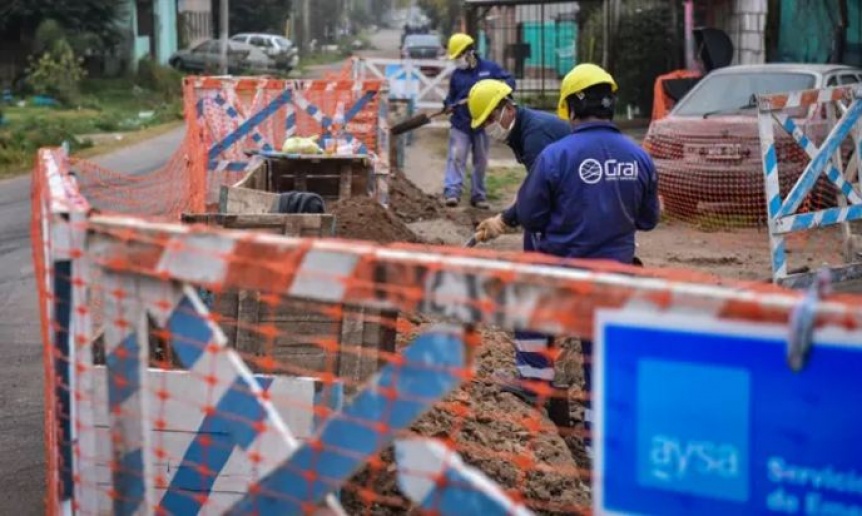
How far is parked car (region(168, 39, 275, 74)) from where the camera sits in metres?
48.5

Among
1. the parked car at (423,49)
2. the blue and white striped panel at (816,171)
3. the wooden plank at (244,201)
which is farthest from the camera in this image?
the parked car at (423,49)

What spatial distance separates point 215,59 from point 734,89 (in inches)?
1443

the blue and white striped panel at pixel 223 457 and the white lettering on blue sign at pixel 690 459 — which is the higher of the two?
the white lettering on blue sign at pixel 690 459

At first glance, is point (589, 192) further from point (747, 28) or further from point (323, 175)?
point (747, 28)

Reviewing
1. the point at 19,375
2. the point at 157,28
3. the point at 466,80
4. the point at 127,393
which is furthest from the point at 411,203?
the point at 157,28

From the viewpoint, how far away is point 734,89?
14.1m

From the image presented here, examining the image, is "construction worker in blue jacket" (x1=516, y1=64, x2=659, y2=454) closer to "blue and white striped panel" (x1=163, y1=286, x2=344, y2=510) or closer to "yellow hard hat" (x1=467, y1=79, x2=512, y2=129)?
"yellow hard hat" (x1=467, y1=79, x2=512, y2=129)

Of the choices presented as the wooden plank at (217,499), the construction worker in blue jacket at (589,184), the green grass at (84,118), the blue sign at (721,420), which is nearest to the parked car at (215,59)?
the green grass at (84,118)

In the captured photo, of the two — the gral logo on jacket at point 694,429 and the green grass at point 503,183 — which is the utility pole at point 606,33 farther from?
the gral logo on jacket at point 694,429

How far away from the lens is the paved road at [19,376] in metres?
5.98

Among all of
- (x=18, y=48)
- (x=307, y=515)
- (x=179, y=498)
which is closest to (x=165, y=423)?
(x=179, y=498)

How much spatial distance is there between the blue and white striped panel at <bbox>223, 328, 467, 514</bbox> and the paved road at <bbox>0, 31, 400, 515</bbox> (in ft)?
10.1

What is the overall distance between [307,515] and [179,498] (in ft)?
4.70

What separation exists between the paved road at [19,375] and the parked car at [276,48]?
1482 inches
